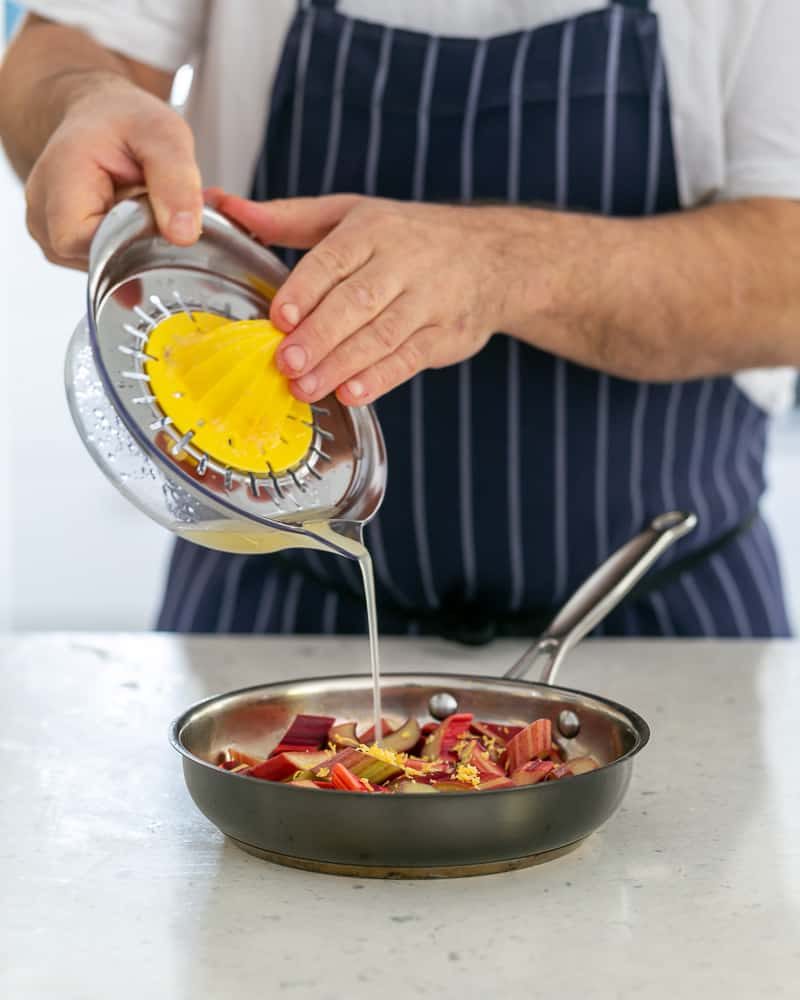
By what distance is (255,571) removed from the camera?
135 centimetres

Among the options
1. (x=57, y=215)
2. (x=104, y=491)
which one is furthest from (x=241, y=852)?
(x=104, y=491)

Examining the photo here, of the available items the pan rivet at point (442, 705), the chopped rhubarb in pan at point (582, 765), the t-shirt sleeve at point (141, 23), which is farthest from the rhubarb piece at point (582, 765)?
the t-shirt sleeve at point (141, 23)

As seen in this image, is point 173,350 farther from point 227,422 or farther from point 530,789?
point 530,789

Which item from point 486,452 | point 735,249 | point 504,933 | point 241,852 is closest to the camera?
point 504,933

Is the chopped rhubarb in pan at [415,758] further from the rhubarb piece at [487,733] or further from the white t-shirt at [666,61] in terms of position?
the white t-shirt at [666,61]

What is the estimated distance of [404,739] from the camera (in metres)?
0.81

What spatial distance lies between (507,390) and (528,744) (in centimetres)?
55

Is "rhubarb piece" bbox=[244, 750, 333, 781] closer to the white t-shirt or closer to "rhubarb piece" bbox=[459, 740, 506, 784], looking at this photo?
"rhubarb piece" bbox=[459, 740, 506, 784]

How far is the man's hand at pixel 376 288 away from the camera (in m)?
0.84

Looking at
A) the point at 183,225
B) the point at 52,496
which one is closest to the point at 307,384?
the point at 183,225

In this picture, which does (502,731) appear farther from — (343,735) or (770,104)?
(770,104)

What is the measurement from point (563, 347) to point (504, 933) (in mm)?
611

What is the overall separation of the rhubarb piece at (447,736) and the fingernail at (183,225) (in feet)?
1.12

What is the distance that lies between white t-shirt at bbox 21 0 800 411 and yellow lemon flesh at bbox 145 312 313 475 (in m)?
0.52
